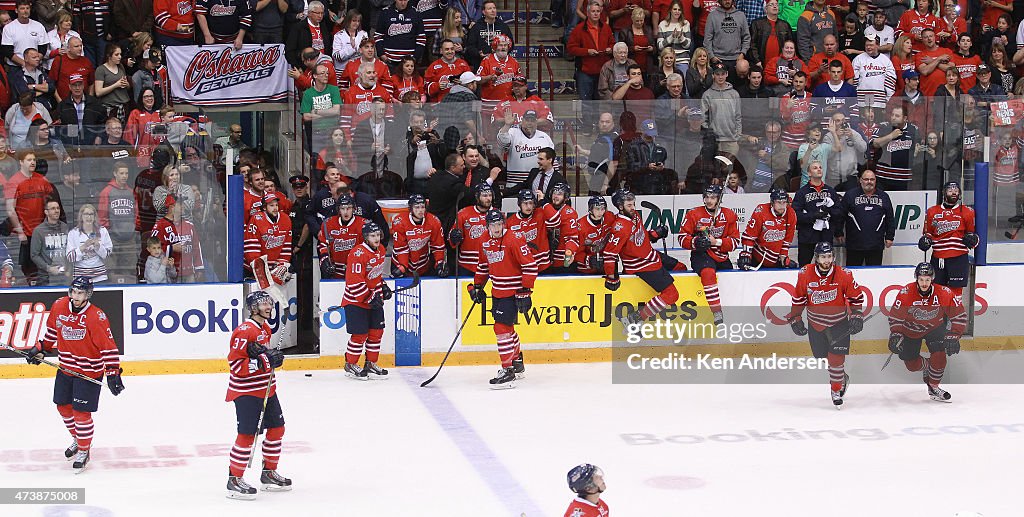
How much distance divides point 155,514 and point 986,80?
422 inches

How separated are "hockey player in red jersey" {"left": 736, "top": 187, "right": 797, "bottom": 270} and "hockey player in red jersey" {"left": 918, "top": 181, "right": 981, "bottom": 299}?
1.25 metres

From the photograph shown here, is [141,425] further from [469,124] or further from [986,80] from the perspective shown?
[986,80]

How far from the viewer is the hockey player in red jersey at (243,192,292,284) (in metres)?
13.1

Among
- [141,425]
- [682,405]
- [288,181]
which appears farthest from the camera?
[288,181]

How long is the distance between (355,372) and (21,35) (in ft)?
16.2

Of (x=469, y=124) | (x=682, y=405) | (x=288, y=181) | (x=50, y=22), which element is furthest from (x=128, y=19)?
(x=682, y=405)

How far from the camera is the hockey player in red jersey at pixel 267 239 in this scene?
1309 centimetres

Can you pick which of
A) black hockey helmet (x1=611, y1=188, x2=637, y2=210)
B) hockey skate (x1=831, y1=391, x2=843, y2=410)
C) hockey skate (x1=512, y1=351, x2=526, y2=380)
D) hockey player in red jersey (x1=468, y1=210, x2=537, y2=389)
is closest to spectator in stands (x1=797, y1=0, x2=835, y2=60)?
black hockey helmet (x1=611, y1=188, x2=637, y2=210)

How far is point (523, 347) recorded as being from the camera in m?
13.5

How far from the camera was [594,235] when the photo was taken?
13508mm

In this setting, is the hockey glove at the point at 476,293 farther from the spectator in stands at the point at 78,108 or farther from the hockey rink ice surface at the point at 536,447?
the spectator in stands at the point at 78,108

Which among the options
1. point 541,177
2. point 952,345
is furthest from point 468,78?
point 952,345

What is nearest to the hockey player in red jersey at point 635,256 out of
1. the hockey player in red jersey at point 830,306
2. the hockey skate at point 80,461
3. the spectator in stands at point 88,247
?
the hockey player in red jersey at point 830,306

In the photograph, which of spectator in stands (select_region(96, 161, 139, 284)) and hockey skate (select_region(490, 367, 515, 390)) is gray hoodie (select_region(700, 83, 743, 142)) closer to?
hockey skate (select_region(490, 367, 515, 390))
